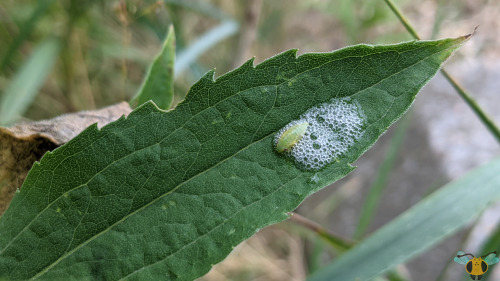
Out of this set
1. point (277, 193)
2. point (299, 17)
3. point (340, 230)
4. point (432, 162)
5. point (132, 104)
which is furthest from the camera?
point (299, 17)

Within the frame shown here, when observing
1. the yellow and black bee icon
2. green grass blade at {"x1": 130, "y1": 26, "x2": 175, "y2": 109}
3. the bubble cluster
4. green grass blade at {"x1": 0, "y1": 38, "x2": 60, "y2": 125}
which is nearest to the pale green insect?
the bubble cluster

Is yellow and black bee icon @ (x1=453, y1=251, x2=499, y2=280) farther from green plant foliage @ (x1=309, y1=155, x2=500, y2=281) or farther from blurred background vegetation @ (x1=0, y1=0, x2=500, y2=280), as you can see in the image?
blurred background vegetation @ (x1=0, y1=0, x2=500, y2=280)

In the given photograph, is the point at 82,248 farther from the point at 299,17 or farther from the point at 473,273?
the point at 299,17

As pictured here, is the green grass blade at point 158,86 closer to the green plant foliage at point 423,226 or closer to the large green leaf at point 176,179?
the large green leaf at point 176,179

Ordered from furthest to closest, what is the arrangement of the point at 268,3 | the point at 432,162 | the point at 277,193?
the point at 268,3
the point at 432,162
the point at 277,193

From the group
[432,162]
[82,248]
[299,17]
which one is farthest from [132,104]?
[299,17]

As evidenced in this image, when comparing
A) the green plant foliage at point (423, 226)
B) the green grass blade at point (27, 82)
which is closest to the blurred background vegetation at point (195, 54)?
the green grass blade at point (27, 82)
